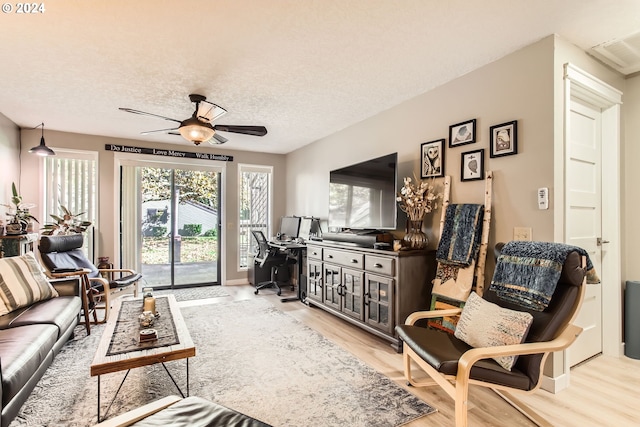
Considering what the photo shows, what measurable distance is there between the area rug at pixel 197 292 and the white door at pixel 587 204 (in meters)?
4.47

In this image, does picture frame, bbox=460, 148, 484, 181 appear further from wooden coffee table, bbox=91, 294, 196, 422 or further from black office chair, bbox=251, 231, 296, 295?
black office chair, bbox=251, 231, 296, 295

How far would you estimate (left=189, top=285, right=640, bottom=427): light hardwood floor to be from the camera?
6.31 ft

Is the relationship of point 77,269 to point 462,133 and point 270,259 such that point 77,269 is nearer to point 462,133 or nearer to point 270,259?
point 270,259

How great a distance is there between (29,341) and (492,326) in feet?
9.40

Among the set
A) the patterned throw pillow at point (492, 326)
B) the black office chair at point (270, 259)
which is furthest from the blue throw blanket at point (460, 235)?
the black office chair at point (270, 259)

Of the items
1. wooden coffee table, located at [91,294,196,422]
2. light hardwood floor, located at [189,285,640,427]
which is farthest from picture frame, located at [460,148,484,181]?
wooden coffee table, located at [91,294,196,422]

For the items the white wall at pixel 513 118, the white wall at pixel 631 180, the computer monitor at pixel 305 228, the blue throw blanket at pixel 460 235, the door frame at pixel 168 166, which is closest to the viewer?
the white wall at pixel 513 118

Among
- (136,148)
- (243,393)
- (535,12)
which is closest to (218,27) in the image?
(535,12)

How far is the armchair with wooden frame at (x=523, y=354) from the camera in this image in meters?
1.68

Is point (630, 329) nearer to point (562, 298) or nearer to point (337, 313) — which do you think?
point (562, 298)

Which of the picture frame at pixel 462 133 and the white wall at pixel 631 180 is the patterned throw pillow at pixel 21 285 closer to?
the picture frame at pixel 462 133

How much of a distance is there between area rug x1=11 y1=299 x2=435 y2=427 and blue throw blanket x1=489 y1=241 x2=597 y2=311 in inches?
35.8

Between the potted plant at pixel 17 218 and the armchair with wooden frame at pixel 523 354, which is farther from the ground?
the potted plant at pixel 17 218
